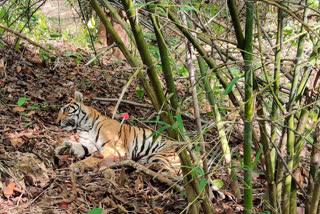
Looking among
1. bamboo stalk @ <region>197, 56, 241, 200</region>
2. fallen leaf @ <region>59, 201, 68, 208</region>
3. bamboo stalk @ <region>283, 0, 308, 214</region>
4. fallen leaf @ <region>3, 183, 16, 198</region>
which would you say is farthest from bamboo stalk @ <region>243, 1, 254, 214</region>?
fallen leaf @ <region>3, 183, 16, 198</region>

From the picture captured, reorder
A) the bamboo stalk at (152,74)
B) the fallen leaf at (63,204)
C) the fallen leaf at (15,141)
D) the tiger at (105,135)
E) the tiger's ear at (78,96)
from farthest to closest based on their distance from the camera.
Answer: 1. the tiger's ear at (78,96)
2. the tiger at (105,135)
3. the fallen leaf at (15,141)
4. the fallen leaf at (63,204)
5. the bamboo stalk at (152,74)

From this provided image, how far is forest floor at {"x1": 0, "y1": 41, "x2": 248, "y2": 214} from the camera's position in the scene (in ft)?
8.08

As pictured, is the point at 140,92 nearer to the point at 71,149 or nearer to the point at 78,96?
the point at 78,96

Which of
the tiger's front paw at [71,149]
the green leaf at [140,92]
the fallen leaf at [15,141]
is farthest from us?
the green leaf at [140,92]

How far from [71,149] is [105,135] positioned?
2.32ft

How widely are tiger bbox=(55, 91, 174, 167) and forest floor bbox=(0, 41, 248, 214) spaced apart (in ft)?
0.70

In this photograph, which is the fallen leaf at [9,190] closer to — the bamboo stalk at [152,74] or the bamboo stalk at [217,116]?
the bamboo stalk at [152,74]

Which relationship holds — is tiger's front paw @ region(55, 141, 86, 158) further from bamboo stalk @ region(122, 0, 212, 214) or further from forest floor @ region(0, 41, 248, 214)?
bamboo stalk @ region(122, 0, 212, 214)

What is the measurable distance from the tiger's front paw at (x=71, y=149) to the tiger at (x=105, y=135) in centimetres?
11

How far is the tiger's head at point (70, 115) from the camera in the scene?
4.33 meters

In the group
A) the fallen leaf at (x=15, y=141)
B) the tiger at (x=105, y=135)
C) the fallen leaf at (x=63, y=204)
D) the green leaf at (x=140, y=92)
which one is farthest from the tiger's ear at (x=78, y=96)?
the fallen leaf at (x=63, y=204)

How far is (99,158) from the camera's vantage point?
374 cm

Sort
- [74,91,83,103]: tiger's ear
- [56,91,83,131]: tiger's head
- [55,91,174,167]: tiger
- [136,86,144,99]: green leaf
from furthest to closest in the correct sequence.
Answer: [136,86,144,99]: green leaf → [74,91,83,103]: tiger's ear → [56,91,83,131]: tiger's head → [55,91,174,167]: tiger

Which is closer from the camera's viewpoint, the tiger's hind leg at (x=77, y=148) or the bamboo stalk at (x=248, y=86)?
the bamboo stalk at (x=248, y=86)
